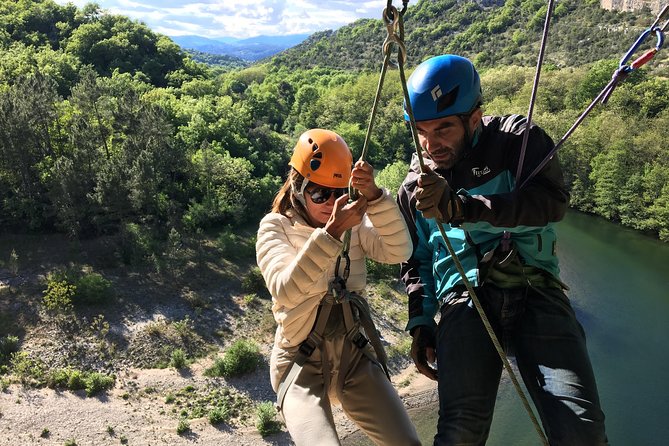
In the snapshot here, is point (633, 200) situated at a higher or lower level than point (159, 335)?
higher

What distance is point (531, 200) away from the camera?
2.03 metres

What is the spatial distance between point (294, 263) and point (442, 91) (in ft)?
3.52

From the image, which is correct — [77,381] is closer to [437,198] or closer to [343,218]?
[343,218]

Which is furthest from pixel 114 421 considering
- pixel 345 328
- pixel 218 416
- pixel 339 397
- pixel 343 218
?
pixel 343 218

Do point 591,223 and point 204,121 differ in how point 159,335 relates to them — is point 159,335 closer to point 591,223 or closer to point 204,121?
point 204,121

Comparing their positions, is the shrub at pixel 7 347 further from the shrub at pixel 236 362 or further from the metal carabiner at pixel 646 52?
the metal carabiner at pixel 646 52

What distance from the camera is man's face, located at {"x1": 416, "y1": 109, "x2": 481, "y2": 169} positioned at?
233 centimetres

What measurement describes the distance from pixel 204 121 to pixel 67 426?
73.6ft

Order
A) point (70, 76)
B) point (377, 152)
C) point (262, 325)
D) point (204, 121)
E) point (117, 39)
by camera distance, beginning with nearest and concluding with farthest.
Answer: point (262, 325), point (204, 121), point (377, 152), point (70, 76), point (117, 39)

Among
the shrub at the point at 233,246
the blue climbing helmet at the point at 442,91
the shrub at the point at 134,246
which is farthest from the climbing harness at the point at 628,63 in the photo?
the shrub at the point at 233,246

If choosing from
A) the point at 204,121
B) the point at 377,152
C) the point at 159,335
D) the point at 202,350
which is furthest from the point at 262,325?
the point at 377,152

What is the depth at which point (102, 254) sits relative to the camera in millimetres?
19078

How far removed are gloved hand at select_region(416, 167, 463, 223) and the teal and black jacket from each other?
72 mm

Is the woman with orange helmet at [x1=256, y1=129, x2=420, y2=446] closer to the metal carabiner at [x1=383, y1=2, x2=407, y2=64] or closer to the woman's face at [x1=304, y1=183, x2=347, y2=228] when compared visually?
the woman's face at [x1=304, y1=183, x2=347, y2=228]
